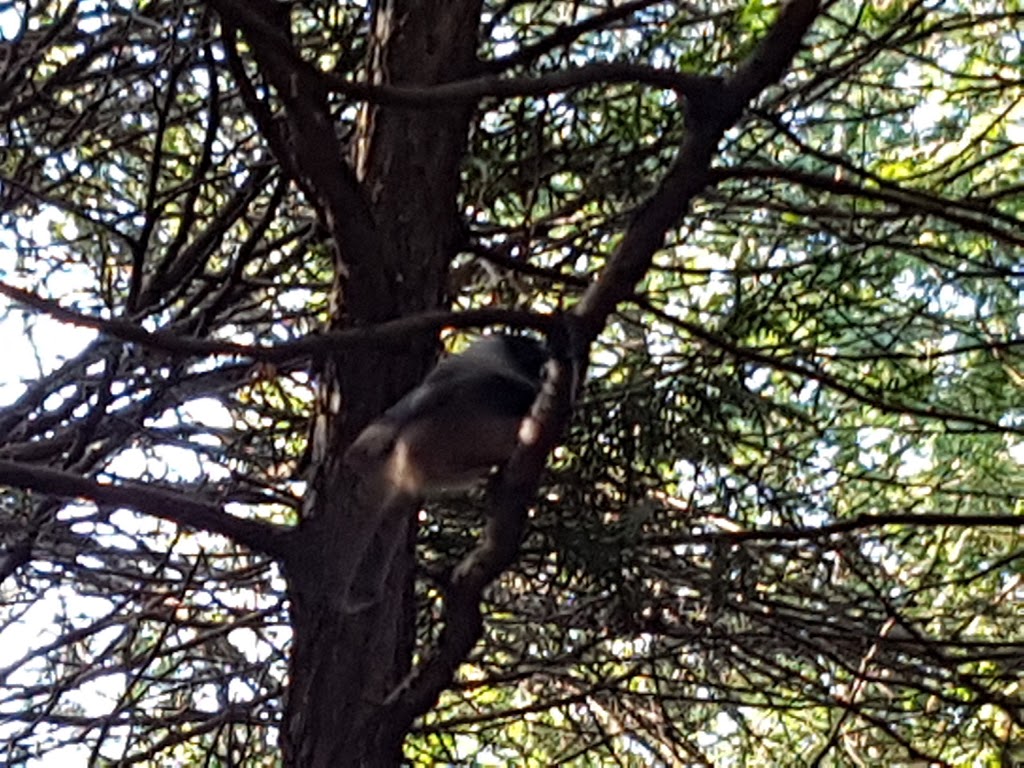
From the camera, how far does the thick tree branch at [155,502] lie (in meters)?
2.61

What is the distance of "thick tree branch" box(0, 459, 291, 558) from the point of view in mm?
2607

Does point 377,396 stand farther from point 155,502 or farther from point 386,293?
point 155,502

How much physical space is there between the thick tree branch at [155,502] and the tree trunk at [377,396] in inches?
3.2

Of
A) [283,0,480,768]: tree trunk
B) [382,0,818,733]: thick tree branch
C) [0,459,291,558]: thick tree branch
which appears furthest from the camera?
[283,0,480,768]: tree trunk

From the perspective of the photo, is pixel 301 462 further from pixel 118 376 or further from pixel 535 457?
pixel 535 457

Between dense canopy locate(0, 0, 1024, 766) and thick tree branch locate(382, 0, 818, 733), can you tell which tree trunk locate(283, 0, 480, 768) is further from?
thick tree branch locate(382, 0, 818, 733)

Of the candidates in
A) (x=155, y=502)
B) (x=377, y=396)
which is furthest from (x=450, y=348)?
(x=155, y=502)

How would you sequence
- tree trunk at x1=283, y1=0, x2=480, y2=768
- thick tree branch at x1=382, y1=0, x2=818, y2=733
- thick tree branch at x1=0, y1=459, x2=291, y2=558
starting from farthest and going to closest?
tree trunk at x1=283, y1=0, x2=480, y2=768 < thick tree branch at x1=0, y1=459, x2=291, y2=558 < thick tree branch at x1=382, y1=0, x2=818, y2=733

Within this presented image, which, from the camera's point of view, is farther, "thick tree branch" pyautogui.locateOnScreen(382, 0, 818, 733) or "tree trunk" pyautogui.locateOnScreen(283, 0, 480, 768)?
"tree trunk" pyautogui.locateOnScreen(283, 0, 480, 768)

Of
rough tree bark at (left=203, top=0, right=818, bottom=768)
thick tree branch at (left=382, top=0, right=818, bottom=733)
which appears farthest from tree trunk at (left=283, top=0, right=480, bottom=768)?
thick tree branch at (left=382, top=0, right=818, bottom=733)

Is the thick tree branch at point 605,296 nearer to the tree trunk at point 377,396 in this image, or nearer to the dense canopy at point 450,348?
the dense canopy at point 450,348

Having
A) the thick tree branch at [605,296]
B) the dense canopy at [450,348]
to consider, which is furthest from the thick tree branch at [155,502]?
the thick tree branch at [605,296]

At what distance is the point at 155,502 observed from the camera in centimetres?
276

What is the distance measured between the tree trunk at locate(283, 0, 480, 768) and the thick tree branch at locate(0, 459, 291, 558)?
0.08 meters
